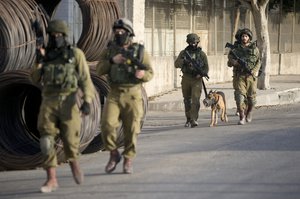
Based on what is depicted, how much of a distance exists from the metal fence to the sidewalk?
1.42 m

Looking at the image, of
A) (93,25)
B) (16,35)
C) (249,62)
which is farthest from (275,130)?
(16,35)

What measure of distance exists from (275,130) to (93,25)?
13.1 feet

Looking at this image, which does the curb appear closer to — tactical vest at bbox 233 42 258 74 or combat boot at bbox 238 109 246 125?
combat boot at bbox 238 109 246 125

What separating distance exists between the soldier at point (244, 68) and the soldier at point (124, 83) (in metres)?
Answer: 5.81

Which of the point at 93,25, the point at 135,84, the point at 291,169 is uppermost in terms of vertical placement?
the point at 93,25

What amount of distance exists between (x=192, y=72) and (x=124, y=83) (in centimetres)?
548

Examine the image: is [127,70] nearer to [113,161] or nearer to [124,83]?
[124,83]

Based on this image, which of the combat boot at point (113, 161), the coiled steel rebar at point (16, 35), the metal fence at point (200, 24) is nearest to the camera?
the combat boot at point (113, 161)

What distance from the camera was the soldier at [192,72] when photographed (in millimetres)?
14516

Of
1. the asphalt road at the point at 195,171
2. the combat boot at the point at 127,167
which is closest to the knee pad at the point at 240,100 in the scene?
the asphalt road at the point at 195,171

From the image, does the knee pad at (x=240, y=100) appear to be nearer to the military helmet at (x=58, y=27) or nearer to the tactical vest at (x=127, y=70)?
the tactical vest at (x=127, y=70)

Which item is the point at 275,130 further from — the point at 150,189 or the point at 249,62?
the point at 150,189

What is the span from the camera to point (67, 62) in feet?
27.9

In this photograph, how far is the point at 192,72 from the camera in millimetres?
A: 14633
